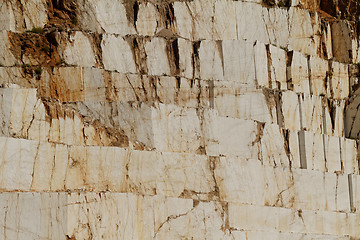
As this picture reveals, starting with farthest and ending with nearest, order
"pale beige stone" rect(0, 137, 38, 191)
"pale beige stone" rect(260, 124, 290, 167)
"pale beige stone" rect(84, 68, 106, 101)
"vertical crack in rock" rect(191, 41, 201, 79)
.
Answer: "vertical crack in rock" rect(191, 41, 201, 79), "pale beige stone" rect(260, 124, 290, 167), "pale beige stone" rect(84, 68, 106, 101), "pale beige stone" rect(0, 137, 38, 191)

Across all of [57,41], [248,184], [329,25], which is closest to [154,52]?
[57,41]

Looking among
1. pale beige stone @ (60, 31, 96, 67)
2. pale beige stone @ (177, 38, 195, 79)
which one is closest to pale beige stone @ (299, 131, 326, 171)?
pale beige stone @ (177, 38, 195, 79)

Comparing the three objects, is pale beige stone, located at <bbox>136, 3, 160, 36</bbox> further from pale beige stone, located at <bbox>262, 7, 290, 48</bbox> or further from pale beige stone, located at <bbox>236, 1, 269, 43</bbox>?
pale beige stone, located at <bbox>262, 7, 290, 48</bbox>

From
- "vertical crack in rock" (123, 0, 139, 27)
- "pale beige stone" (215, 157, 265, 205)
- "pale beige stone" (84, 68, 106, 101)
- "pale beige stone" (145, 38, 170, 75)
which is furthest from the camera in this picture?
"vertical crack in rock" (123, 0, 139, 27)

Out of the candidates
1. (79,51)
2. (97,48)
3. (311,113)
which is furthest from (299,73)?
(79,51)

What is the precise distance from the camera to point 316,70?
118 ft

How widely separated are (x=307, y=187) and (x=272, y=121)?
8.01ft

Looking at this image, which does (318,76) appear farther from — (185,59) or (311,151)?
(185,59)

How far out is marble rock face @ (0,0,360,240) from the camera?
2464 centimetres

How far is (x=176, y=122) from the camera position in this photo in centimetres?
2862

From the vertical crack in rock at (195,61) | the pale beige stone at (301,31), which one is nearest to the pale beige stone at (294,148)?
the vertical crack in rock at (195,61)

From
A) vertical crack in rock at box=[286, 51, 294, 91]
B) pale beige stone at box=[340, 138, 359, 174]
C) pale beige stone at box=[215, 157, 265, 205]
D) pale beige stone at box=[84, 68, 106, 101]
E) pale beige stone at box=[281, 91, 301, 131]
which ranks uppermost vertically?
vertical crack in rock at box=[286, 51, 294, 91]

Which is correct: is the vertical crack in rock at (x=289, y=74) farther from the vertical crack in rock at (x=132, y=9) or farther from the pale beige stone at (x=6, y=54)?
the pale beige stone at (x=6, y=54)

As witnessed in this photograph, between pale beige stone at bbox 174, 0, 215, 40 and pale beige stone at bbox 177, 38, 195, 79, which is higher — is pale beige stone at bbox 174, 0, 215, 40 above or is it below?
above
